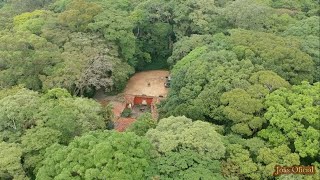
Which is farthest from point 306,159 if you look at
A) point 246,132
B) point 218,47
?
point 218,47

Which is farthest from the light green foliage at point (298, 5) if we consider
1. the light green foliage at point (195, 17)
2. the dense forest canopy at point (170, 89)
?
the light green foliage at point (195, 17)

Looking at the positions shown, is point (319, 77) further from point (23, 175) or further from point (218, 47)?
point (23, 175)

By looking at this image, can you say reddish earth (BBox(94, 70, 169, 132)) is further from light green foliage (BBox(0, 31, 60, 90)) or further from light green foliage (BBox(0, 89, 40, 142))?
light green foliage (BBox(0, 89, 40, 142))

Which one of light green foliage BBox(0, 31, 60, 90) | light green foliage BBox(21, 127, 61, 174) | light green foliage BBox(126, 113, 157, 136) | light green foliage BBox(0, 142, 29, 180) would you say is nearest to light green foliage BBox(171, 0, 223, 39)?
light green foliage BBox(0, 31, 60, 90)

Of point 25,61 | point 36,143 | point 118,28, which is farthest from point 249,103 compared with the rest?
point 25,61

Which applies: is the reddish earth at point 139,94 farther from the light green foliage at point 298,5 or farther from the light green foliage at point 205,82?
the light green foliage at point 298,5

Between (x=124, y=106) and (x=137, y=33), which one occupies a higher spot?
(x=137, y=33)

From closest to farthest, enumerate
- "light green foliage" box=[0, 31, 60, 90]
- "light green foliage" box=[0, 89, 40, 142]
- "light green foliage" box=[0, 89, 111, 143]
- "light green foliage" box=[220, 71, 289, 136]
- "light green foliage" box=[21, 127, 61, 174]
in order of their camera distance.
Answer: "light green foliage" box=[21, 127, 61, 174]
"light green foliage" box=[0, 89, 40, 142]
"light green foliage" box=[0, 89, 111, 143]
"light green foliage" box=[220, 71, 289, 136]
"light green foliage" box=[0, 31, 60, 90]
